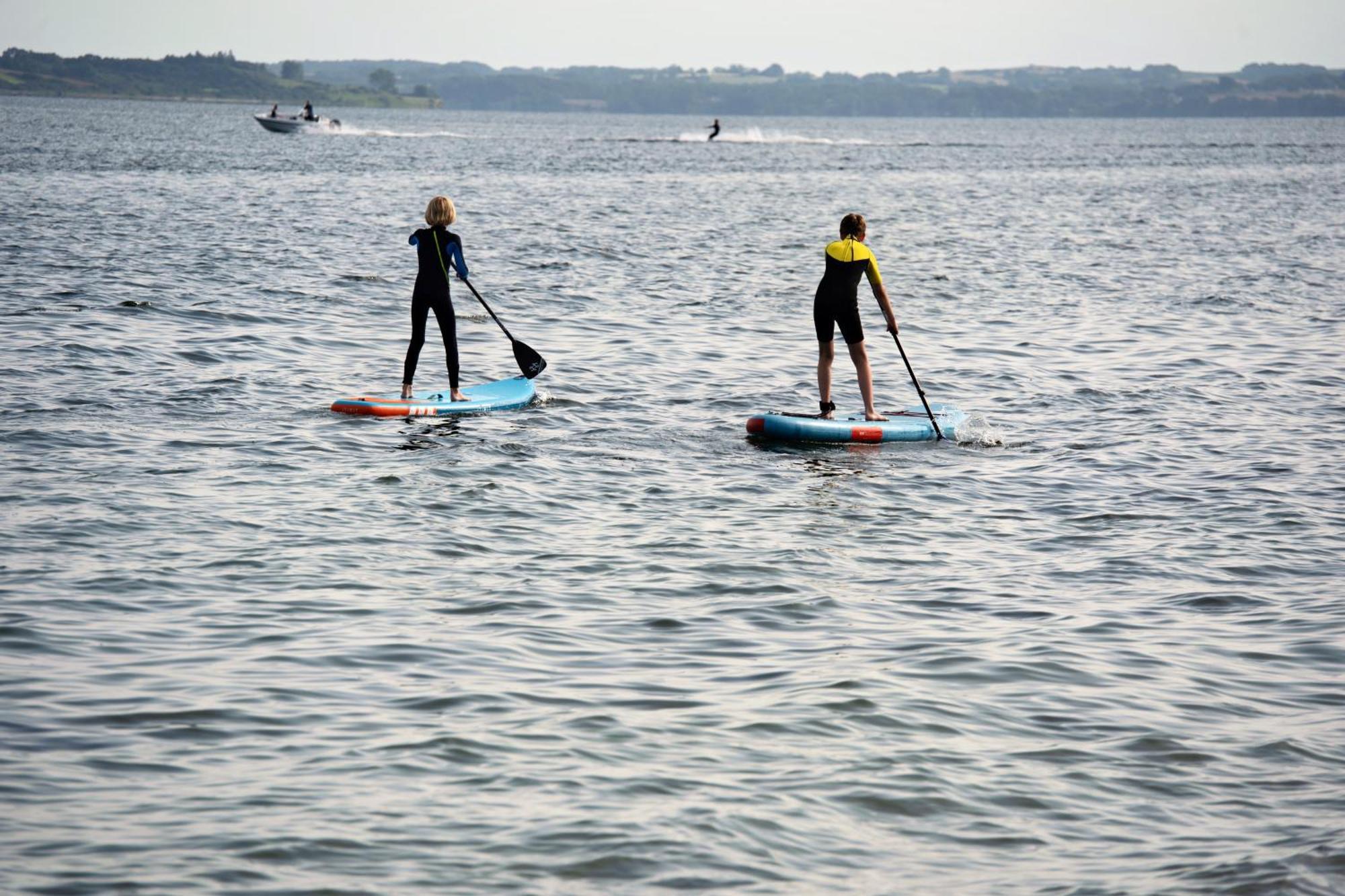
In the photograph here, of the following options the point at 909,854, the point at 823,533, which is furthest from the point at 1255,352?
the point at 909,854

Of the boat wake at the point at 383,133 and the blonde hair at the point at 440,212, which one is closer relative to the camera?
the blonde hair at the point at 440,212

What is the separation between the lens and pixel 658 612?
975 cm

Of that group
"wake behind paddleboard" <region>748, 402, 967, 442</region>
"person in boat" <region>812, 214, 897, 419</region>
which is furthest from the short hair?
"wake behind paddleboard" <region>748, 402, 967, 442</region>

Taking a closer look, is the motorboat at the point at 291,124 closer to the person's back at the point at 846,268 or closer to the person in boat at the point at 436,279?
the person in boat at the point at 436,279

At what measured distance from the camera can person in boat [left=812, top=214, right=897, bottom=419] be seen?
15.0m

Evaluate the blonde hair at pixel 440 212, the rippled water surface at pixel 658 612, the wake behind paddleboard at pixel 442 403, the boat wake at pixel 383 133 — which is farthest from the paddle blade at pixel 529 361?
the boat wake at pixel 383 133

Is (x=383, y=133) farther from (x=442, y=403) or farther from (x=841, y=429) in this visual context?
(x=841, y=429)

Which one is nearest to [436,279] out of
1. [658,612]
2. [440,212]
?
[440,212]

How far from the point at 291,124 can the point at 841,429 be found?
11449cm

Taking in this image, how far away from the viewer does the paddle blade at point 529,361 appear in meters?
17.9

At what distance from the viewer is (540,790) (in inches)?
276

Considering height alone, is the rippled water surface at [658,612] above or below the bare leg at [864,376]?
below

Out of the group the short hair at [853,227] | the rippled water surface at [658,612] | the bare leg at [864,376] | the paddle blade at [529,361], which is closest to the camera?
the rippled water surface at [658,612]

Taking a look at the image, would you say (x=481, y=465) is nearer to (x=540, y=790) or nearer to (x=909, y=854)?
(x=540, y=790)
